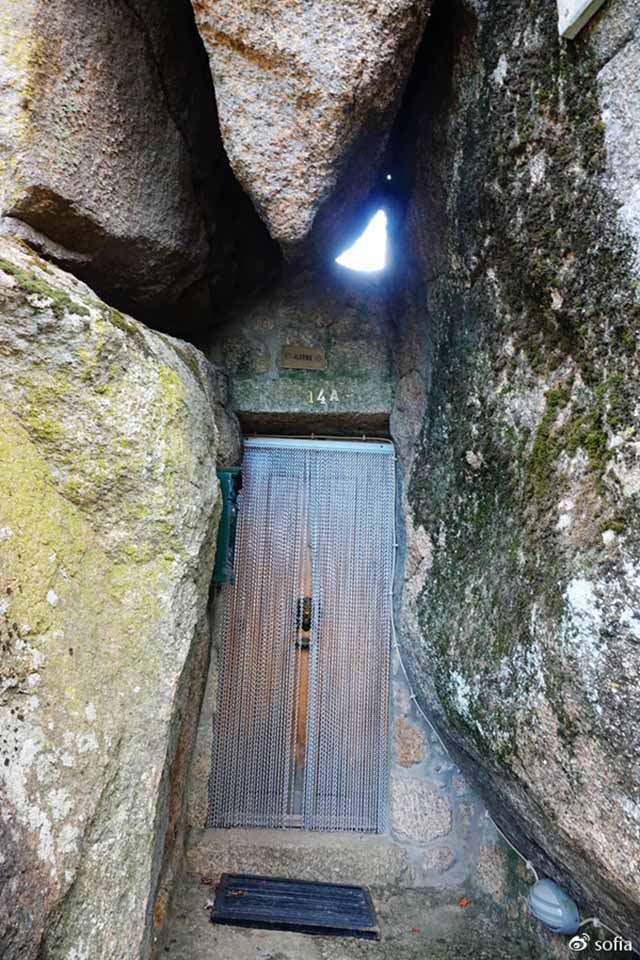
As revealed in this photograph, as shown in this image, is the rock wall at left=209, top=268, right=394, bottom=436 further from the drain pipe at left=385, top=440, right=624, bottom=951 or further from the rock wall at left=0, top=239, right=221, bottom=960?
the drain pipe at left=385, top=440, right=624, bottom=951

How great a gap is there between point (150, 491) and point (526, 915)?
198 cm

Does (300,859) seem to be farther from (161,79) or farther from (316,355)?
(161,79)

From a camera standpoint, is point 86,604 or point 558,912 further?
point 558,912

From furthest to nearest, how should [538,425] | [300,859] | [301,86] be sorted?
[300,859], [301,86], [538,425]

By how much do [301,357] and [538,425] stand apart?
140 centimetres

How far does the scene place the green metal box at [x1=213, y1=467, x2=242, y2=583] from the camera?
8.17 ft

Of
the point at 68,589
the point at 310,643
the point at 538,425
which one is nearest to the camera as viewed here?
the point at 68,589

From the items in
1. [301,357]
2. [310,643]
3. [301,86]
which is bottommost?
[310,643]

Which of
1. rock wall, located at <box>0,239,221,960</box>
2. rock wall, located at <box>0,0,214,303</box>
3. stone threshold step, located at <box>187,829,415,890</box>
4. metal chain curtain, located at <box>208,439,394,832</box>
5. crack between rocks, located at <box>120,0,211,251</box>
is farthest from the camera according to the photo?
metal chain curtain, located at <box>208,439,394,832</box>

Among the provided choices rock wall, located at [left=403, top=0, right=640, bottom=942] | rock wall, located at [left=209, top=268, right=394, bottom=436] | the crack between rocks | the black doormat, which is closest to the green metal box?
rock wall, located at [left=209, top=268, right=394, bottom=436]

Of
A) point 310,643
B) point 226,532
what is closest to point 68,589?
point 226,532

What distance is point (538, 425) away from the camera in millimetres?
1731

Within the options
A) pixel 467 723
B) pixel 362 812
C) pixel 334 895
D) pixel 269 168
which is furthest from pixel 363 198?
pixel 334 895

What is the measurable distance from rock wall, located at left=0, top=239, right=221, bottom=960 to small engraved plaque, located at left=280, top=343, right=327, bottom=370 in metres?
1.11
